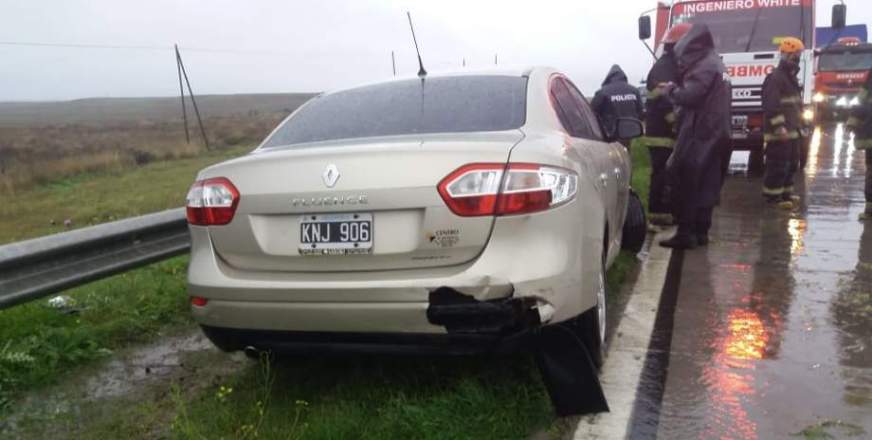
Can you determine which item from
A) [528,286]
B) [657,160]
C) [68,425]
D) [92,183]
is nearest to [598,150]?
[528,286]

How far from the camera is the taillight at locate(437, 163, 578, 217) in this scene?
9.64 ft

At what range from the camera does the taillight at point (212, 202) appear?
322 cm

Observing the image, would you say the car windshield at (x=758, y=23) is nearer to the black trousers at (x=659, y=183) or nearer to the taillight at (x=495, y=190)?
the black trousers at (x=659, y=183)

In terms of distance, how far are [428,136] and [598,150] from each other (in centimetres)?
130

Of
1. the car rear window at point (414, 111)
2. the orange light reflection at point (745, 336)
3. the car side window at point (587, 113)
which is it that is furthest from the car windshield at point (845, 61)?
the car rear window at point (414, 111)

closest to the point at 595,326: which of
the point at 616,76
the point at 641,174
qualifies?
the point at 616,76

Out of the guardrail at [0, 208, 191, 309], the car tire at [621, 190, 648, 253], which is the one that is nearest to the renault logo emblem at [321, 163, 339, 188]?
the guardrail at [0, 208, 191, 309]

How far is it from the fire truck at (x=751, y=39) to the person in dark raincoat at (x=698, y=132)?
472 centimetres

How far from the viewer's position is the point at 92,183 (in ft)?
70.7

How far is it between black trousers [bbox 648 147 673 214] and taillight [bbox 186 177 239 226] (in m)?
5.07

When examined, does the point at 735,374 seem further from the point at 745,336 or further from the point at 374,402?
the point at 374,402

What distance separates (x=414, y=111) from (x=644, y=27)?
9.46m

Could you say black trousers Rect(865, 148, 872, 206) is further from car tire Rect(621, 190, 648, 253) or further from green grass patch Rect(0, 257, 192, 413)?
green grass patch Rect(0, 257, 192, 413)

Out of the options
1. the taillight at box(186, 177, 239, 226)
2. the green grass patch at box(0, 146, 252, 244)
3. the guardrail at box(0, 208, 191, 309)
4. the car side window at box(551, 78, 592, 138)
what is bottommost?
the green grass patch at box(0, 146, 252, 244)
